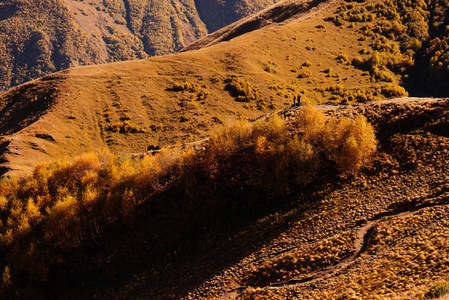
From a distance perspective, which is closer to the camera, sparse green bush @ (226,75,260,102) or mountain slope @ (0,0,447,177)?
mountain slope @ (0,0,447,177)

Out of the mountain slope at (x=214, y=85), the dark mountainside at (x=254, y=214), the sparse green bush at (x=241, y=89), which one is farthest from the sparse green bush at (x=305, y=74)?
the dark mountainside at (x=254, y=214)

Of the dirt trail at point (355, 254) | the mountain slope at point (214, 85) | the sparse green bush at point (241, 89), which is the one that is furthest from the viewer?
the sparse green bush at point (241, 89)

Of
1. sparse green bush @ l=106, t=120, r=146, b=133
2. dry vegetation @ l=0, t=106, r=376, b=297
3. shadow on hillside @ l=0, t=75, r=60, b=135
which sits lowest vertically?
dry vegetation @ l=0, t=106, r=376, b=297

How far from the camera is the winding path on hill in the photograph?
25.2m

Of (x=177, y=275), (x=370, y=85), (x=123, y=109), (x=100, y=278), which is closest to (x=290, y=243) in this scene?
(x=177, y=275)

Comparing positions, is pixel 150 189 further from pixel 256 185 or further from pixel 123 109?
pixel 123 109

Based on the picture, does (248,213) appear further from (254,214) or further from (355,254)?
(355,254)

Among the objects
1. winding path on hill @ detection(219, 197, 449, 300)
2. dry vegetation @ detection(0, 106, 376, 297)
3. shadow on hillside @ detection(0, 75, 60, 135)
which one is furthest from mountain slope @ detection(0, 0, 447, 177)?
winding path on hill @ detection(219, 197, 449, 300)

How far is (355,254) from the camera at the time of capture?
84.2ft

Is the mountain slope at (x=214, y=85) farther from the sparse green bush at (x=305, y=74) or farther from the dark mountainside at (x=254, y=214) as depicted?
the dark mountainside at (x=254, y=214)

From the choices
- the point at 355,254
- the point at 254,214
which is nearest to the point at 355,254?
the point at 355,254

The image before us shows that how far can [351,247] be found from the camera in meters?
26.4

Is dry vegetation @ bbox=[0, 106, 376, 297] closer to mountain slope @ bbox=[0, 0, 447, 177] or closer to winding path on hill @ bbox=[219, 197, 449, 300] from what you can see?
winding path on hill @ bbox=[219, 197, 449, 300]

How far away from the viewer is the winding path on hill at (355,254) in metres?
25.2
